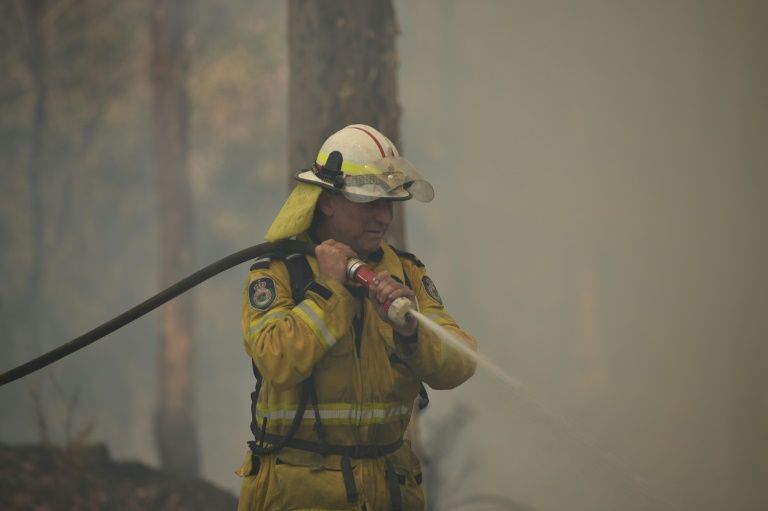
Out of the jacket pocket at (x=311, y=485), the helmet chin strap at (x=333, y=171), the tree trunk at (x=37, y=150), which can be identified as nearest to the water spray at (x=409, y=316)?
the helmet chin strap at (x=333, y=171)

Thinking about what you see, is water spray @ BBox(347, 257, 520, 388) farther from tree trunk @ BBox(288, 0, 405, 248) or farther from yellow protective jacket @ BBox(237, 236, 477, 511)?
tree trunk @ BBox(288, 0, 405, 248)

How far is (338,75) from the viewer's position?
6.12 m

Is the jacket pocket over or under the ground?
over

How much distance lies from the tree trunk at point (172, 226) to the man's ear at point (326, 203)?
1078 cm

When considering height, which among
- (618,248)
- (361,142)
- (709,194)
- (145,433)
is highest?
(361,142)

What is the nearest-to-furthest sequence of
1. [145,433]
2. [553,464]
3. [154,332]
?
[553,464]
[154,332]
[145,433]

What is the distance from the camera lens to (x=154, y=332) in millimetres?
20906

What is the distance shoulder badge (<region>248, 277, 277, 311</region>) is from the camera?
3.45 metres

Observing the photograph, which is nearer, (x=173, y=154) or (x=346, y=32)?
(x=346, y=32)

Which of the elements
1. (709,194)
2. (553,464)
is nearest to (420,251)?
(553,464)

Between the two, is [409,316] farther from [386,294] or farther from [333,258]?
[333,258]

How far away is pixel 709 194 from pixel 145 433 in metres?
16.6

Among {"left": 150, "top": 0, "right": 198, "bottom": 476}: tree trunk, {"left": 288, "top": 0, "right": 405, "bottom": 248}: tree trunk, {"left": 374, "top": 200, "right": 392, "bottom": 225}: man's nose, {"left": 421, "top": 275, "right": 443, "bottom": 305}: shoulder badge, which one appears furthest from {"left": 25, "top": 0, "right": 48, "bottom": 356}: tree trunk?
{"left": 374, "top": 200, "right": 392, "bottom": 225}: man's nose

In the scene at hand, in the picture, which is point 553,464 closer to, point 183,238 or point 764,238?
point 764,238
